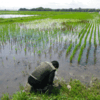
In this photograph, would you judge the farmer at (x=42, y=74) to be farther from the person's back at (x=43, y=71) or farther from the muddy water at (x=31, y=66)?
the muddy water at (x=31, y=66)

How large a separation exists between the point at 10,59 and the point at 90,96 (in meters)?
4.18

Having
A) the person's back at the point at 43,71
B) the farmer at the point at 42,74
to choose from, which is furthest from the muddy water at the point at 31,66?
the person's back at the point at 43,71

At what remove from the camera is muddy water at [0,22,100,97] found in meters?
3.89

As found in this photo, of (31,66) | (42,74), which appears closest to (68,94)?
(42,74)

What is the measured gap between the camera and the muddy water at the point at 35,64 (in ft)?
12.8

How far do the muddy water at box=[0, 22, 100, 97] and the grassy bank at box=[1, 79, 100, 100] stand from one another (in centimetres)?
39

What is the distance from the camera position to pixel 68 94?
9.86 feet

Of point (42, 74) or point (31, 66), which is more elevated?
point (42, 74)

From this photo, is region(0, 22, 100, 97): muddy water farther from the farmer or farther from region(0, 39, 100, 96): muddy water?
the farmer

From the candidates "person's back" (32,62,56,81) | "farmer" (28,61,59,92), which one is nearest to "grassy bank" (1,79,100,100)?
"farmer" (28,61,59,92)

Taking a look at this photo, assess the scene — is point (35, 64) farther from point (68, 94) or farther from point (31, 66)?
point (68, 94)

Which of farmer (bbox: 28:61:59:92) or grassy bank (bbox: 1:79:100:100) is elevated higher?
farmer (bbox: 28:61:59:92)

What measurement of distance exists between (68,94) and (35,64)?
2.40m

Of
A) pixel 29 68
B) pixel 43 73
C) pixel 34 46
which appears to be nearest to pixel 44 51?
pixel 34 46
